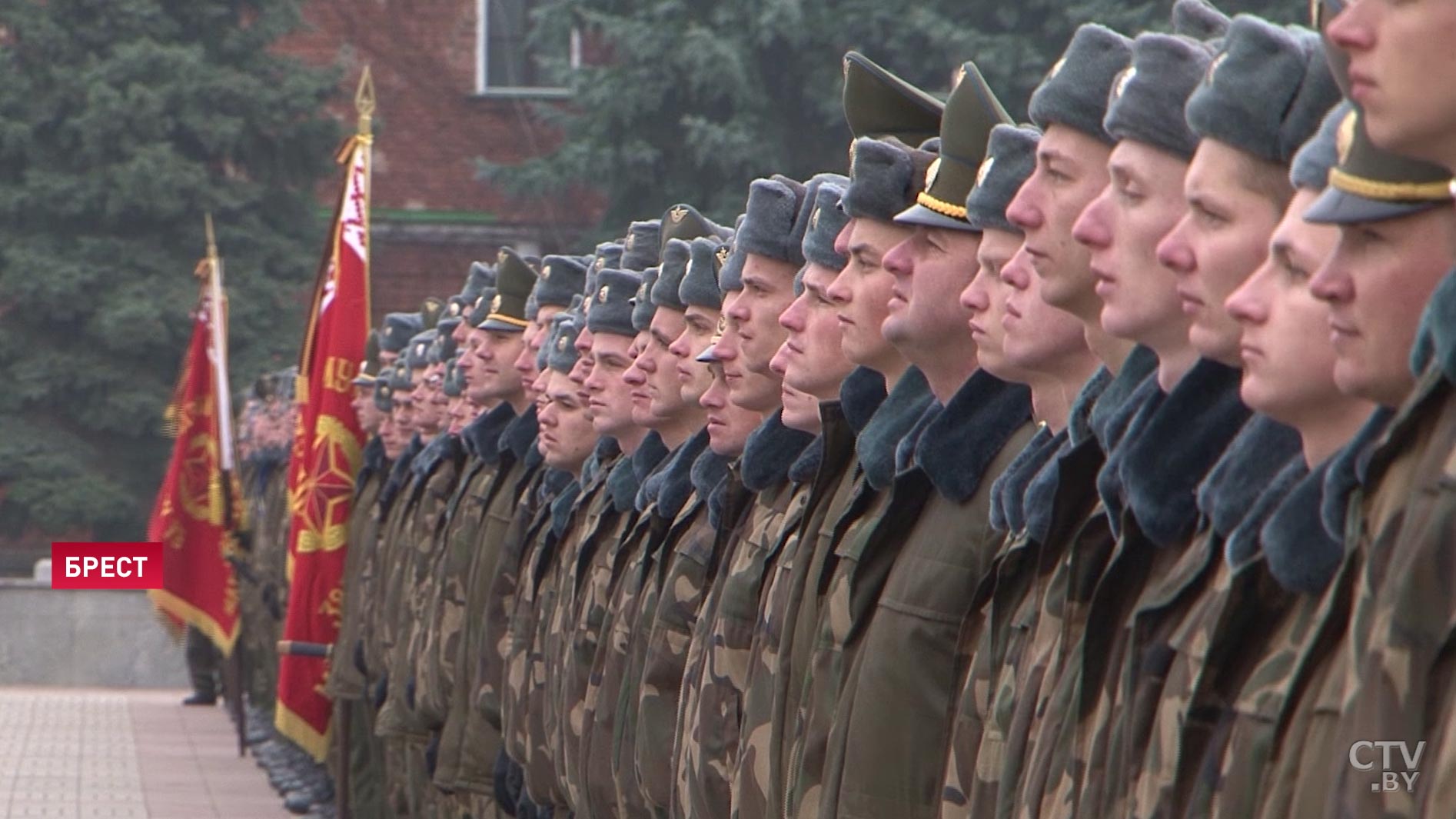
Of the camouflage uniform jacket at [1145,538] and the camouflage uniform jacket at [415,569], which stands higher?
the camouflage uniform jacket at [1145,538]

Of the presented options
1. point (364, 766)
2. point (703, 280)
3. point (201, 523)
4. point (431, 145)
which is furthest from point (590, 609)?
point (431, 145)

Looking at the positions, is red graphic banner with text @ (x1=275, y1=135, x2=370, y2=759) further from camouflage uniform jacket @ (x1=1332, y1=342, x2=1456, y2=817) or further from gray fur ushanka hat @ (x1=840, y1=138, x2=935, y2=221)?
camouflage uniform jacket @ (x1=1332, y1=342, x2=1456, y2=817)

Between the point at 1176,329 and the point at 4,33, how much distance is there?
2753 cm

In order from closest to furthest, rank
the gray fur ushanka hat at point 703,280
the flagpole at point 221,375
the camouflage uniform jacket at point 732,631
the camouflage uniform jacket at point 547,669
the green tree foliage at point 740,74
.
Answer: the camouflage uniform jacket at point 732,631, the gray fur ushanka hat at point 703,280, the camouflage uniform jacket at point 547,669, the flagpole at point 221,375, the green tree foliage at point 740,74

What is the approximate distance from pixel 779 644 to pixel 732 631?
0.51m

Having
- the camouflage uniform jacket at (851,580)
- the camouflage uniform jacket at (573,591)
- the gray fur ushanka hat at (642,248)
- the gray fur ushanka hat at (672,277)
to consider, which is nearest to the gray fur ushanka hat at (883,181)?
the camouflage uniform jacket at (851,580)

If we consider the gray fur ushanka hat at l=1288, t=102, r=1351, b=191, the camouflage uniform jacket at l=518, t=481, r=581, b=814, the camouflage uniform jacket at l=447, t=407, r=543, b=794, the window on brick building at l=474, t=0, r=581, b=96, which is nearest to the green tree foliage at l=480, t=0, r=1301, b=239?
the window on brick building at l=474, t=0, r=581, b=96

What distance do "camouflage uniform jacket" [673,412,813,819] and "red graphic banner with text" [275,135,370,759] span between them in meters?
6.01

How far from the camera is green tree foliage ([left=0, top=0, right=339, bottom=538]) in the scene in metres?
28.0

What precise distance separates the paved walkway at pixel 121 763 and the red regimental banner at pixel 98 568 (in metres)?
1.05

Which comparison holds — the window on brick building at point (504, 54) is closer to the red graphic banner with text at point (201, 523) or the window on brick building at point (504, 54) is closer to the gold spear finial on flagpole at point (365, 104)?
the red graphic banner with text at point (201, 523)

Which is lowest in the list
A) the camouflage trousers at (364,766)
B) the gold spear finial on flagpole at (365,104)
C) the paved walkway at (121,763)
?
the paved walkway at (121,763)

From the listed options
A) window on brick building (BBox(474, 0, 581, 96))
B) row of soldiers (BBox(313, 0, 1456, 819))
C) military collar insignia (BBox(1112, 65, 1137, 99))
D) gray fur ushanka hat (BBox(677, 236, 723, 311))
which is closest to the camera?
row of soldiers (BBox(313, 0, 1456, 819))

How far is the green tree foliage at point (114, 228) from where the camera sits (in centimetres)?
2798
